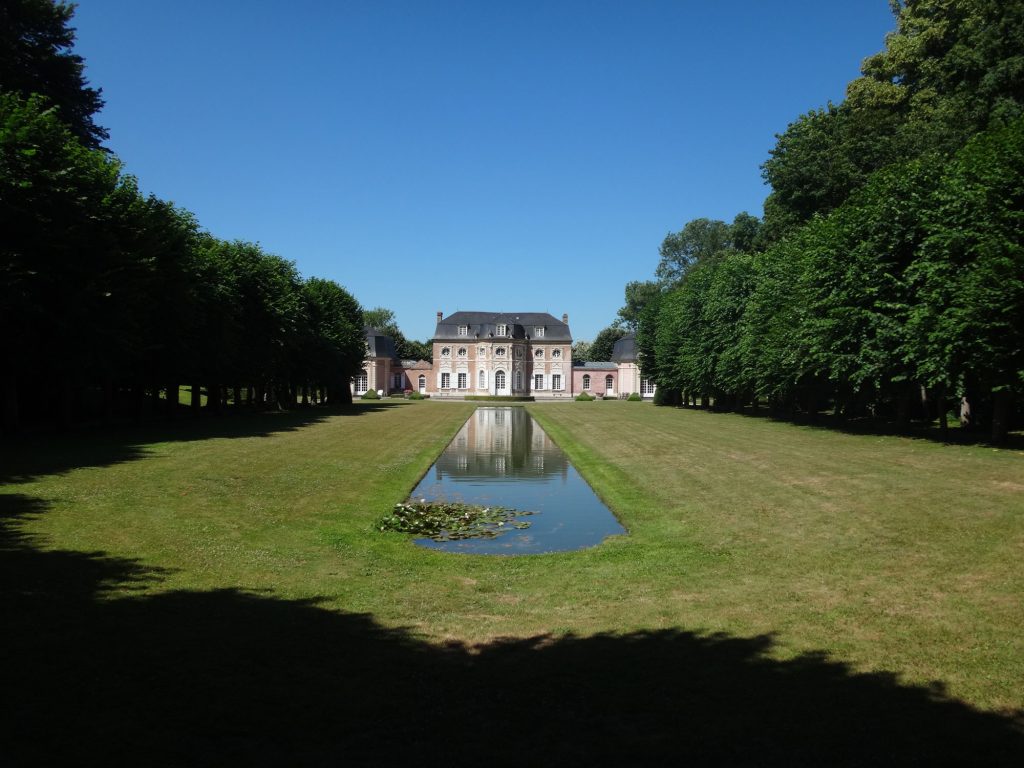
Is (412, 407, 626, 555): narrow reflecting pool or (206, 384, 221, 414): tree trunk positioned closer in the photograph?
(412, 407, 626, 555): narrow reflecting pool

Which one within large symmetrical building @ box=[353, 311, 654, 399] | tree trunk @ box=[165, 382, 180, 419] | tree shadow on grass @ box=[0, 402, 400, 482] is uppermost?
large symmetrical building @ box=[353, 311, 654, 399]

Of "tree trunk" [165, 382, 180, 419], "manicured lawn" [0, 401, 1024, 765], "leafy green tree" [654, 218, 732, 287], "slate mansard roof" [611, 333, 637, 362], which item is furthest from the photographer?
"slate mansard roof" [611, 333, 637, 362]

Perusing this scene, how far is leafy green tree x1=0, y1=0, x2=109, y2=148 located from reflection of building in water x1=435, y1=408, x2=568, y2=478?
20.5 m

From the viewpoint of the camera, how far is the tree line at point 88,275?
21.7 meters

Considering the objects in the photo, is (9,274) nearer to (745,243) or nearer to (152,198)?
(152,198)

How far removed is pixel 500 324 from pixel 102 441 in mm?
75946

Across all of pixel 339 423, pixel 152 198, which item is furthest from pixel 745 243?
pixel 152 198

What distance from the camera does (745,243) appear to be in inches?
2501

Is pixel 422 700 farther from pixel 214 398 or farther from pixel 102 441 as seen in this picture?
pixel 214 398

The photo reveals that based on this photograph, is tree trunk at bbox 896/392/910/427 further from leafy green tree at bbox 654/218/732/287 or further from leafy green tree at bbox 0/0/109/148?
leafy green tree at bbox 654/218/732/287

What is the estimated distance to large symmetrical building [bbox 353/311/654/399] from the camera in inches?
3839

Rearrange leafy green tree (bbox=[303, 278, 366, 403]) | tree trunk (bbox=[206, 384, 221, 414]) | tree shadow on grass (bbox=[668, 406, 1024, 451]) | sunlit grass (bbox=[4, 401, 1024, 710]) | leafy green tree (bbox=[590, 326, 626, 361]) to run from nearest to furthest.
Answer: sunlit grass (bbox=[4, 401, 1024, 710]), tree shadow on grass (bbox=[668, 406, 1024, 451]), tree trunk (bbox=[206, 384, 221, 414]), leafy green tree (bbox=[303, 278, 366, 403]), leafy green tree (bbox=[590, 326, 626, 361])

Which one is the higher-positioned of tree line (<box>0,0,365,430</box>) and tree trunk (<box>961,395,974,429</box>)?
tree line (<box>0,0,365,430</box>)

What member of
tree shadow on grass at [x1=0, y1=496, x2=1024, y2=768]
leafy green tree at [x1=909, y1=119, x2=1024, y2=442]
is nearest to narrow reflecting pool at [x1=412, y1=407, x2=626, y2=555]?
tree shadow on grass at [x1=0, y1=496, x2=1024, y2=768]
